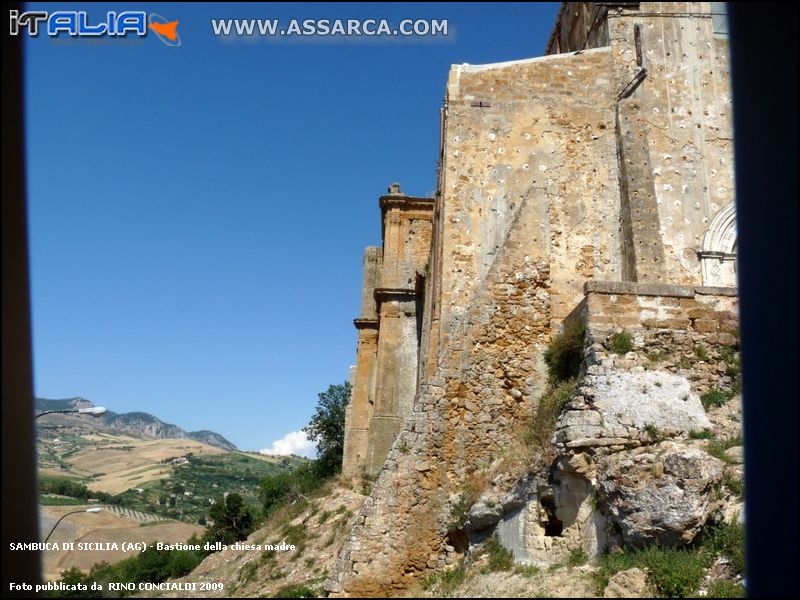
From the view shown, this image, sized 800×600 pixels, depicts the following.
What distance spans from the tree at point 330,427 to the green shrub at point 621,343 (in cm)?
2234

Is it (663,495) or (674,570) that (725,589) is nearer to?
(674,570)

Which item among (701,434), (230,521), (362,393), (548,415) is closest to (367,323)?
(362,393)

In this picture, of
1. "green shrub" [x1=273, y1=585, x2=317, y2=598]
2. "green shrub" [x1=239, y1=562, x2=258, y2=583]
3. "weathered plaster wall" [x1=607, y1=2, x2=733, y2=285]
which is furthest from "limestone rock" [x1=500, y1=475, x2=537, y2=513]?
"green shrub" [x1=239, y1=562, x2=258, y2=583]

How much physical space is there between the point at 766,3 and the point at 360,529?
30.0 ft

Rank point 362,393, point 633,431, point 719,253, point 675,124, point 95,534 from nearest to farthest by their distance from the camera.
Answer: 1. point 633,431
2. point 719,253
3. point 675,124
4. point 362,393
5. point 95,534

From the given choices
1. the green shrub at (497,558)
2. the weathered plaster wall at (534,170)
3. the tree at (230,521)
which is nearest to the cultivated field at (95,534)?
the tree at (230,521)

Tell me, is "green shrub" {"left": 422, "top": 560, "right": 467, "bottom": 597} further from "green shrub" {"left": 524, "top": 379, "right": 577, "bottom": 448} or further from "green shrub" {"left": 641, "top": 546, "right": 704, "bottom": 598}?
"green shrub" {"left": 641, "top": 546, "right": 704, "bottom": 598}

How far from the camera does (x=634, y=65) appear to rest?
14.4 meters

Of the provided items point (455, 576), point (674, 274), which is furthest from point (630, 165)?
point (455, 576)

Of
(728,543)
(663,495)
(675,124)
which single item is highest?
(675,124)

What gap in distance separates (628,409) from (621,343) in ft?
4.38

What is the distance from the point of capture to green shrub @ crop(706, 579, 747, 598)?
6539 mm

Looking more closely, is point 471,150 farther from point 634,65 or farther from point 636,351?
point 636,351

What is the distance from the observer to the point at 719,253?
13.0 meters
